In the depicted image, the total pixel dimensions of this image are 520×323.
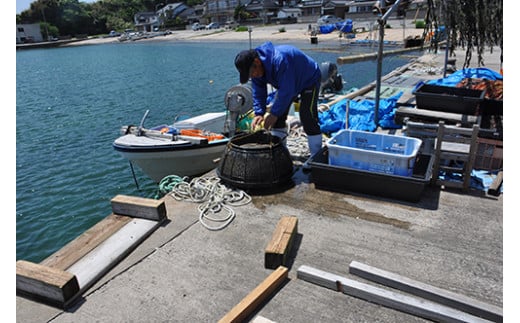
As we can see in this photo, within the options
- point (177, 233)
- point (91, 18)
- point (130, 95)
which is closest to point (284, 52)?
point (177, 233)

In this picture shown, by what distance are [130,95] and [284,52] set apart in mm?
16241

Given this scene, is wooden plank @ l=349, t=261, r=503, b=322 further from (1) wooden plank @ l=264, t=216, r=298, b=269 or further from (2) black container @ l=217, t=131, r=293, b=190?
(2) black container @ l=217, t=131, r=293, b=190

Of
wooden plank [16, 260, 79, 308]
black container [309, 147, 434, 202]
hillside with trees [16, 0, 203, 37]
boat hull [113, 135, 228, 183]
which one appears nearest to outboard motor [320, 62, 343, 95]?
boat hull [113, 135, 228, 183]

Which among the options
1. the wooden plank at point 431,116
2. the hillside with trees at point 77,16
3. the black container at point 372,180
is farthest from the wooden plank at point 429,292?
the hillside with trees at point 77,16

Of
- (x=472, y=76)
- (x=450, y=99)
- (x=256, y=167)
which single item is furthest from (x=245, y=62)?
(x=472, y=76)

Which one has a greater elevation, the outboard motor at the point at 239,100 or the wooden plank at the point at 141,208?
the outboard motor at the point at 239,100

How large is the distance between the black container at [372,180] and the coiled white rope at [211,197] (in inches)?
38.0

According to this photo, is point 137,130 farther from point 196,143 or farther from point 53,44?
point 53,44

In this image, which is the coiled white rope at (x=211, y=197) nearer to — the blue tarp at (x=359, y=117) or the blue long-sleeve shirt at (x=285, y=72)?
the blue long-sleeve shirt at (x=285, y=72)

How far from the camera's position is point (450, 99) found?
5316 millimetres

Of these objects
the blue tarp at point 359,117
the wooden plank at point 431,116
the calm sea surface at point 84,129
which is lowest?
the calm sea surface at point 84,129

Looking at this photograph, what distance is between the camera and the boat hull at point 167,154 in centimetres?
655

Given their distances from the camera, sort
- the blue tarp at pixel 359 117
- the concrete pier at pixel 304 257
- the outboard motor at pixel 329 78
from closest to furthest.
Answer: the concrete pier at pixel 304 257 → the blue tarp at pixel 359 117 → the outboard motor at pixel 329 78

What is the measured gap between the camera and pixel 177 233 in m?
3.68
